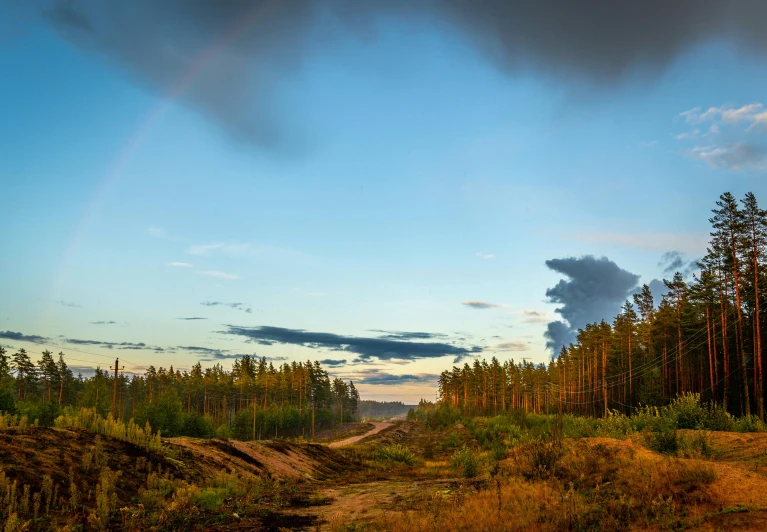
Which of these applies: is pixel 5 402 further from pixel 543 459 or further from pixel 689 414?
pixel 689 414

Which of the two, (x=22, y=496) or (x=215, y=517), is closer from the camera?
(x=22, y=496)

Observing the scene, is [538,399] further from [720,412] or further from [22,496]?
[22,496]

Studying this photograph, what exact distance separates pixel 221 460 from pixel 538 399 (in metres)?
113

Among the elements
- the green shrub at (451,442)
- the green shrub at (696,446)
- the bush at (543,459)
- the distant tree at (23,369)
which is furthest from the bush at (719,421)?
the distant tree at (23,369)

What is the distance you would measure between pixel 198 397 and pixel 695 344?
106 metres

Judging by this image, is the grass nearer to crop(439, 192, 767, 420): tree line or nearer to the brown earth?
the brown earth

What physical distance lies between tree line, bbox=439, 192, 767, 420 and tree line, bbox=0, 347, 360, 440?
174ft

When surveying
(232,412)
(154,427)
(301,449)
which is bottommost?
(232,412)

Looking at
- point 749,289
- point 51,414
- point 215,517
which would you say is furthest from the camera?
point 51,414

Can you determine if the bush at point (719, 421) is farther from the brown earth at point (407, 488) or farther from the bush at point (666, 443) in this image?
the bush at point (666, 443)

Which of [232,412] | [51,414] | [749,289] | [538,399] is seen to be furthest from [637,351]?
[232,412]

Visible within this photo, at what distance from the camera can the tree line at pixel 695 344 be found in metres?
41.5

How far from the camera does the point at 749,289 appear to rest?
43812 mm

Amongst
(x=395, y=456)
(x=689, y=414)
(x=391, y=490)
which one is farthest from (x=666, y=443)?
(x=395, y=456)
